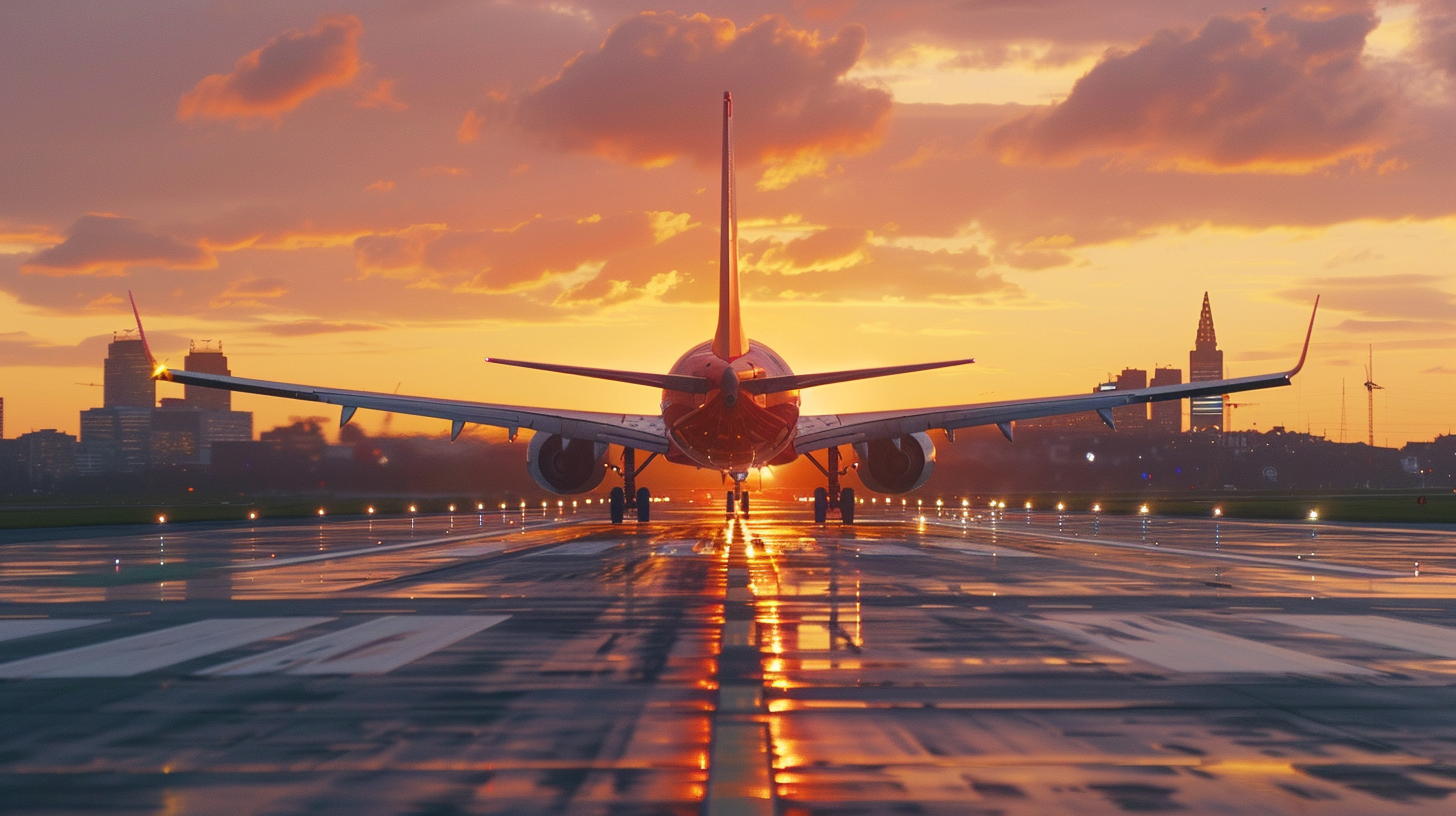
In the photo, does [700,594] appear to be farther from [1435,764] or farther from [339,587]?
[1435,764]

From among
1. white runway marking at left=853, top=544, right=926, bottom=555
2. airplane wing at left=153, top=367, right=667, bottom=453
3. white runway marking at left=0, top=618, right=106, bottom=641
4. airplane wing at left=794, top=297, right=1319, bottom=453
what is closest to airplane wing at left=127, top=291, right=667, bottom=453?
airplane wing at left=153, top=367, right=667, bottom=453

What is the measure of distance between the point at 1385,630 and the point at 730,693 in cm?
844

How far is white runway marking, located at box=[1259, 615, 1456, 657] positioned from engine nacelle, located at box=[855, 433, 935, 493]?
27.4 metres

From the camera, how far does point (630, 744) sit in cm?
809

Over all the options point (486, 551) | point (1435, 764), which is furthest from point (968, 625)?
point (486, 551)

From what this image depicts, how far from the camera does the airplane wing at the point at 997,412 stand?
129 feet

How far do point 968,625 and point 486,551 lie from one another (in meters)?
17.9

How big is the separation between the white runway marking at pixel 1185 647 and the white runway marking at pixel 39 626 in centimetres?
1137

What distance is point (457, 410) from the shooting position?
131 feet

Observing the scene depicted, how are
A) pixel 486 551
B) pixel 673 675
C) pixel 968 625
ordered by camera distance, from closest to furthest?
pixel 673 675 < pixel 968 625 < pixel 486 551

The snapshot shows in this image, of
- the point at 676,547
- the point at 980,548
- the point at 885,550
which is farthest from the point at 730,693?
the point at 980,548

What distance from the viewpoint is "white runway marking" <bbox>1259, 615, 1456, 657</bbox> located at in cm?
1282

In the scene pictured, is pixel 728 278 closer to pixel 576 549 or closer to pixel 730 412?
pixel 730 412

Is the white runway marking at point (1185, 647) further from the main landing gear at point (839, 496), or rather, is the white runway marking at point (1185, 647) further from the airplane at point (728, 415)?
the main landing gear at point (839, 496)
